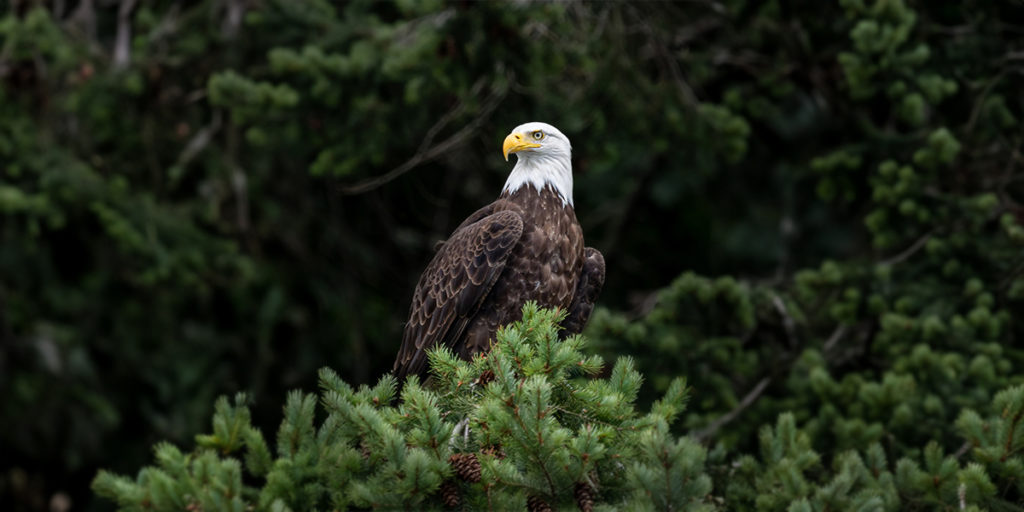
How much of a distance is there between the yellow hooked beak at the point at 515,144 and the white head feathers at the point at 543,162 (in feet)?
0.05

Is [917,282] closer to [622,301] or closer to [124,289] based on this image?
[622,301]

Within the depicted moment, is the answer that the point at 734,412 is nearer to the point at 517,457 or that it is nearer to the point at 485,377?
the point at 485,377

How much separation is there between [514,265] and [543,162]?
0.44 meters

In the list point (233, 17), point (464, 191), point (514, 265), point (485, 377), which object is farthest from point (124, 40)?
point (485, 377)

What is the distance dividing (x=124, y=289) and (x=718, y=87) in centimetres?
450

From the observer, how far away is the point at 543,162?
418 cm

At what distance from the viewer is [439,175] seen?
27.0 ft

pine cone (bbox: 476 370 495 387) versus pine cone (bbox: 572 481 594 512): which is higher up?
pine cone (bbox: 476 370 495 387)

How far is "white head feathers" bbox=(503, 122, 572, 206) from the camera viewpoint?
414 cm

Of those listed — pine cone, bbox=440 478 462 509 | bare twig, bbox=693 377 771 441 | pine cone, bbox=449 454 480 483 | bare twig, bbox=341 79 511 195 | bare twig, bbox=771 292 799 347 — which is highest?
bare twig, bbox=341 79 511 195

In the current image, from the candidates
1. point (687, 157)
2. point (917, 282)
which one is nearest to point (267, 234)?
point (687, 157)

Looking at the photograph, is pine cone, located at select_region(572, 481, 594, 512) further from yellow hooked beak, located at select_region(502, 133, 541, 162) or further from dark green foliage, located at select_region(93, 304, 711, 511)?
yellow hooked beak, located at select_region(502, 133, 541, 162)

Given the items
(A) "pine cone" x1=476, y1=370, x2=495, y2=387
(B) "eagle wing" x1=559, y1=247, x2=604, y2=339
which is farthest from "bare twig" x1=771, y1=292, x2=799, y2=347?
(A) "pine cone" x1=476, y1=370, x2=495, y2=387

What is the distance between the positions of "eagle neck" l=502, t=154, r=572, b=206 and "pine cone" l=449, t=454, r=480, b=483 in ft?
5.01
